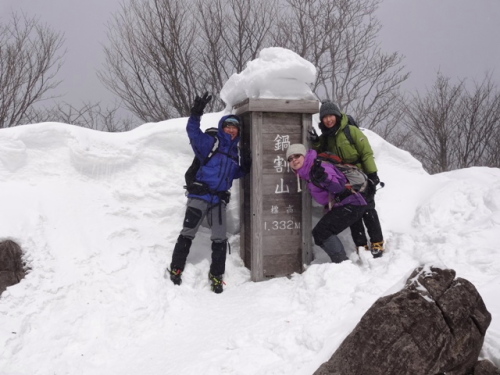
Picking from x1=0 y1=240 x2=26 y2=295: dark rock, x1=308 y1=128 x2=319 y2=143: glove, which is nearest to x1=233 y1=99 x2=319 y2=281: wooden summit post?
x1=308 y1=128 x2=319 y2=143: glove

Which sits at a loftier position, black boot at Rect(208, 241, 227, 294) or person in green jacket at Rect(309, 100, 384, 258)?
person in green jacket at Rect(309, 100, 384, 258)

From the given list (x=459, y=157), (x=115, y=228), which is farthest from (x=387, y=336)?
(x=459, y=157)

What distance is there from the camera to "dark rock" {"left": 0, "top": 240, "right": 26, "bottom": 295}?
3.54 meters

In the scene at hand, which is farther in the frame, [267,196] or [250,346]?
[267,196]

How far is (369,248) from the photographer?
14.4 ft

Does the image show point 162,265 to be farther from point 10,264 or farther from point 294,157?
point 294,157

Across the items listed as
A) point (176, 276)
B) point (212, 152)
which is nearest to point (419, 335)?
point (176, 276)

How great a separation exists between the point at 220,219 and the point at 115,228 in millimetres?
1234

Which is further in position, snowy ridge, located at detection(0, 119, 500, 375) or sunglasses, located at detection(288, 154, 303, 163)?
sunglasses, located at detection(288, 154, 303, 163)

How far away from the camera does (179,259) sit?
422 centimetres

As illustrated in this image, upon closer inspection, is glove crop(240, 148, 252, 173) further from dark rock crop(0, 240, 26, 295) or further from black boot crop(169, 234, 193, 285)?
dark rock crop(0, 240, 26, 295)

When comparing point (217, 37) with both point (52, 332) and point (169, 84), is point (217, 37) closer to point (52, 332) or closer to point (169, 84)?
point (169, 84)

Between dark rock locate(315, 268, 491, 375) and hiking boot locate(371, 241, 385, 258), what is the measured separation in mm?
1815

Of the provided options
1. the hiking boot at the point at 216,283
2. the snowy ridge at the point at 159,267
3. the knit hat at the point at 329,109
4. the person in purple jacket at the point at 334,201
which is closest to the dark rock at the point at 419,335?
the snowy ridge at the point at 159,267
